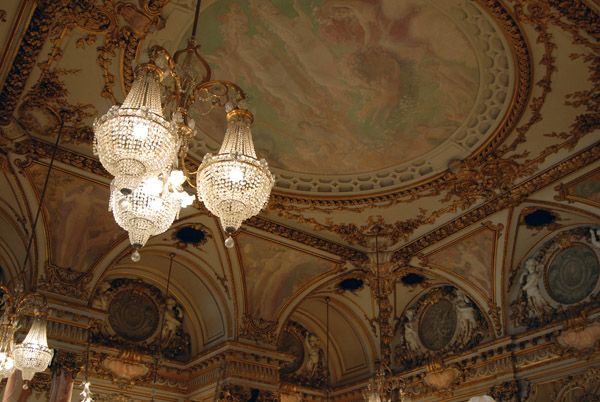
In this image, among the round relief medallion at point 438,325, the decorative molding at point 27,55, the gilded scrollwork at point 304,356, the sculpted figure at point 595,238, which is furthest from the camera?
the gilded scrollwork at point 304,356

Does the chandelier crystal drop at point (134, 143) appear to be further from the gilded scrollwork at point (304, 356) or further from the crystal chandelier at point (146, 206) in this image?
the gilded scrollwork at point (304, 356)

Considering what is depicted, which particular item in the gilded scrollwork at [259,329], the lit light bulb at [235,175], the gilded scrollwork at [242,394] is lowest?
the gilded scrollwork at [242,394]

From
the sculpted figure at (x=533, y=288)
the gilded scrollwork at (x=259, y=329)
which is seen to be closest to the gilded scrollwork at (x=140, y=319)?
the gilded scrollwork at (x=259, y=329)

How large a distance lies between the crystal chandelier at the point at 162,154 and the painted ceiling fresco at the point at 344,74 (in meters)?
2.31

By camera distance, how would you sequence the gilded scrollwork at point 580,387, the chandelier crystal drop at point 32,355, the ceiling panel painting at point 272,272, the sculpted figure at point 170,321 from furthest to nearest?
the sculpted figure at point 170,321
the ceiling panel painting at point 272,272
the gilded scrollwork at point 580,387
the chandelier crystal drop at point 32,355

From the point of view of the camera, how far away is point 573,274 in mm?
9781

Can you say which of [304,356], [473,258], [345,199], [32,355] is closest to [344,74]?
[345,199]

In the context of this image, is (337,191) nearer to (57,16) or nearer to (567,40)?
(567,40)

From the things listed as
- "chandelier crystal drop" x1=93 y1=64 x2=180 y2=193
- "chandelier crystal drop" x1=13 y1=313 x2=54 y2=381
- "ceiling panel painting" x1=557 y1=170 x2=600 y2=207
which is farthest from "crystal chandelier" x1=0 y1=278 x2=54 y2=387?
"ceiling panel painting" x1=557 y1=170 x2=600 y2=207

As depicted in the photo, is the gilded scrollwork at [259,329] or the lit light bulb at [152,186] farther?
the gilded scrollwork at [259,329]

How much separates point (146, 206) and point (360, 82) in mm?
4272

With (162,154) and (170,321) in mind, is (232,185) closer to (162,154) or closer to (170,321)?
(162,154)

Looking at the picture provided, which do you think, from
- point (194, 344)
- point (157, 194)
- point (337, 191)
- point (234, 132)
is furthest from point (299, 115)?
point (194, 344)

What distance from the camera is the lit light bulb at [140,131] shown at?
422 cm
